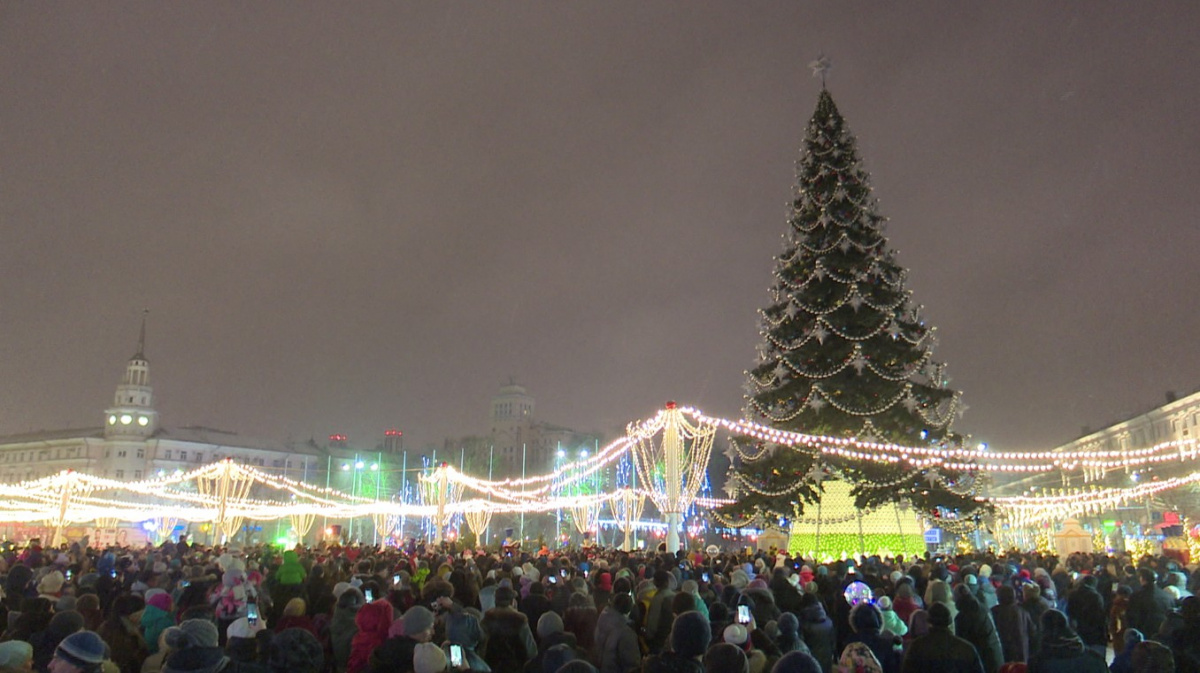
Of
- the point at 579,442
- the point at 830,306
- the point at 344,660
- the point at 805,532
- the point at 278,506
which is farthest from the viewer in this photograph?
the point at 579,442

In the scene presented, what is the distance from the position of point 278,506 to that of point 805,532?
49.5 meters

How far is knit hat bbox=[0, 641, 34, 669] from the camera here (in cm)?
521

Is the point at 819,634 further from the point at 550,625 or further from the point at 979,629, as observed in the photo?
the point at 550,625

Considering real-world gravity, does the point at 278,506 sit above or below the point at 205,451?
below

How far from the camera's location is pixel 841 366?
25062mm

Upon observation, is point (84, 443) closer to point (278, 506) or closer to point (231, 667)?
point (278, 506)

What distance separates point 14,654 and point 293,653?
169 cm

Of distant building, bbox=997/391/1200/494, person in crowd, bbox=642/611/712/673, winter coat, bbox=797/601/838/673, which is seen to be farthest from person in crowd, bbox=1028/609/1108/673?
distant building, bbox=997/391/1200/494

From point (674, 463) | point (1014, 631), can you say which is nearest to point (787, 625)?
point (1014, 631)

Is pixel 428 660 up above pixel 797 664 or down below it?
below

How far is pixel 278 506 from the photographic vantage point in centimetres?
6488

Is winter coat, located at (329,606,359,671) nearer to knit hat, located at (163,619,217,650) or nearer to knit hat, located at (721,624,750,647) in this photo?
knit hat, located at (163,619,217,650)

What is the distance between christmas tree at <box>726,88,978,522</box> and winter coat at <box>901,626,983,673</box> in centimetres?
1837

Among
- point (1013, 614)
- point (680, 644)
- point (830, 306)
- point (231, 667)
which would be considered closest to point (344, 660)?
point (231, 667)
